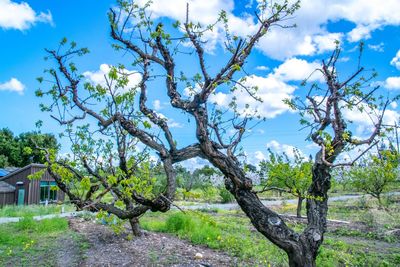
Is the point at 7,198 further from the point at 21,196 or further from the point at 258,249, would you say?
the point at 258,249

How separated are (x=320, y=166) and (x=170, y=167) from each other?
7.36ft

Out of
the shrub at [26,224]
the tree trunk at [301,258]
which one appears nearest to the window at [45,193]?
the shrub at [26,224]

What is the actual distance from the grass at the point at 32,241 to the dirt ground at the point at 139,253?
252 mm

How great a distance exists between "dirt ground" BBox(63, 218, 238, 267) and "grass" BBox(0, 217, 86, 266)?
0.83 feet

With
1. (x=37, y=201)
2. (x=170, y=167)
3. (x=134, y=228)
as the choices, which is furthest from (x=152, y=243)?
(x=37, y=201)

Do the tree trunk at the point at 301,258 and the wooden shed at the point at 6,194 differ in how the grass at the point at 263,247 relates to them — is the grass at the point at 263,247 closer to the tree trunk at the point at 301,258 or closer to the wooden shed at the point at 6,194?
the tree trunk at the point at 301,258

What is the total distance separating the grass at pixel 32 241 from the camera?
7220 mm

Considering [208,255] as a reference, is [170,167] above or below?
above

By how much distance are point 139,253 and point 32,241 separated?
2336 millimetres

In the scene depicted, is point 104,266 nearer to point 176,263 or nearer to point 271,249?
point 176,263

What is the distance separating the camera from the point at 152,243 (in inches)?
327

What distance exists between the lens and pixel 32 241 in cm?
579

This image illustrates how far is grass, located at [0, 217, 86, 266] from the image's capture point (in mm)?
7220

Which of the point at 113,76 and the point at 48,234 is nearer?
the point at 113,76
